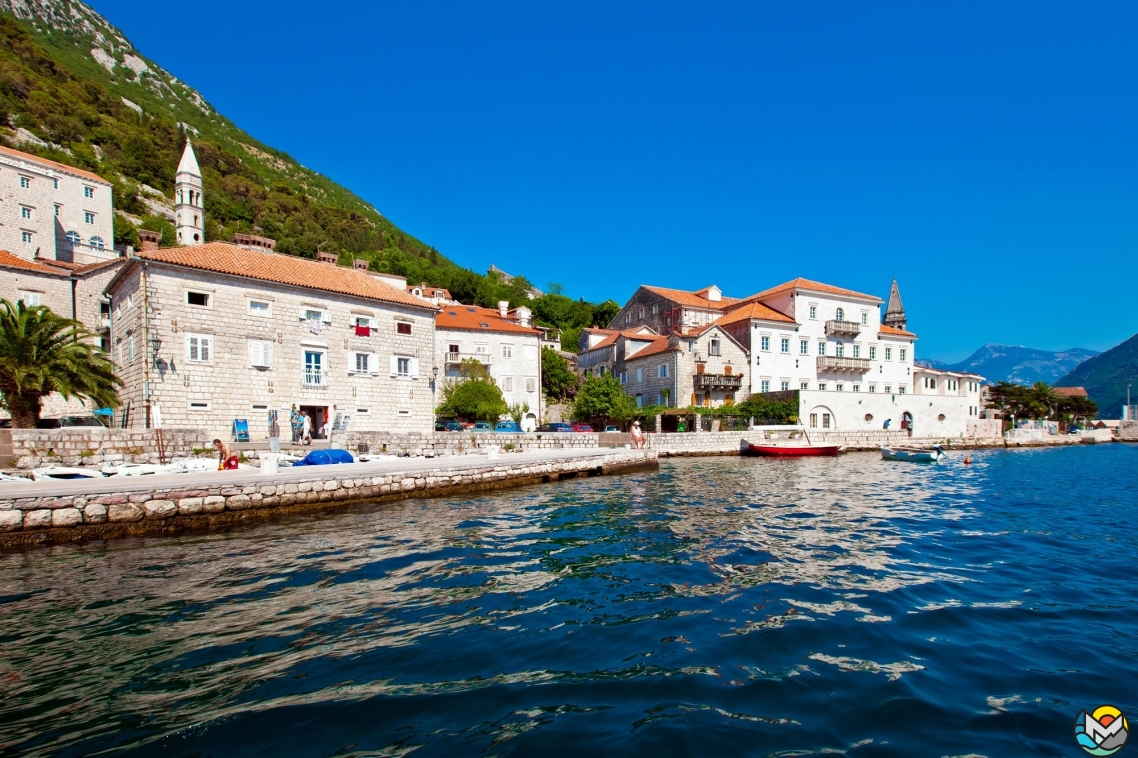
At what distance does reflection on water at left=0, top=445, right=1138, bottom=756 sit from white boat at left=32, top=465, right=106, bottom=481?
5.86m

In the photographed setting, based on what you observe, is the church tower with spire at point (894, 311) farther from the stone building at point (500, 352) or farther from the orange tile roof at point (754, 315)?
the stone building at point (500, 352)

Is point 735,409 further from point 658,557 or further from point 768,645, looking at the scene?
point 768,645

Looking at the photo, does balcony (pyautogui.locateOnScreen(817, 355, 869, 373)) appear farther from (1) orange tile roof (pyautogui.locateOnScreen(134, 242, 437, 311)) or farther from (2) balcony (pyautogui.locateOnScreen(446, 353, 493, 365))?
(1) orange tile roof (pyautogui.locateOnScreen(134, 242, 437, 311))

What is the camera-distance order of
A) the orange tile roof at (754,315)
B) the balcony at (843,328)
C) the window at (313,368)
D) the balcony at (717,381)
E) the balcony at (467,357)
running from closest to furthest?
1. the window at (313,368)
2. the balcony at (467,357)
3. the balcony at (717,381)
4. the orange tile roof at (754,315)
5. the balcony at (843,328)

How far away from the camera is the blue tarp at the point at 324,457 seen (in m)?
20.3

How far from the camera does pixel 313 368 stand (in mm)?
29812

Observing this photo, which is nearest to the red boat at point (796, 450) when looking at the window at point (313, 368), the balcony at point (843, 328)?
the balcony at point (843, 328)

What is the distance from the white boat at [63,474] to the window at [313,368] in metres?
13.9

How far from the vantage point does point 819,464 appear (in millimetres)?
31078

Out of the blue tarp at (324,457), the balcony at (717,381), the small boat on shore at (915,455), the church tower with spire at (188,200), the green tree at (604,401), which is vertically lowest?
the small boat on shore at (915,455)

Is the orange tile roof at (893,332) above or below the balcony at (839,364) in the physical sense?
above

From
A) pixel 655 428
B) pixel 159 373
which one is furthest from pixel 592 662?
pixel 655 428

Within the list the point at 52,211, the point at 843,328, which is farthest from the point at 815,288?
the point at 52,211

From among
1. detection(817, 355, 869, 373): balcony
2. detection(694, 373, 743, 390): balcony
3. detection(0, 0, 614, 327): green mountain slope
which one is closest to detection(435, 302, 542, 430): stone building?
detection(694, 373, 743, 390): balcony
